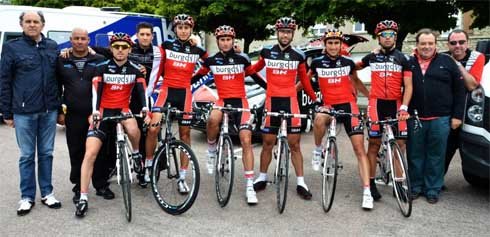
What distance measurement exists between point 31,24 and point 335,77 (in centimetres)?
343

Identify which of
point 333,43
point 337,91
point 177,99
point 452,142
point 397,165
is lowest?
point 397,165

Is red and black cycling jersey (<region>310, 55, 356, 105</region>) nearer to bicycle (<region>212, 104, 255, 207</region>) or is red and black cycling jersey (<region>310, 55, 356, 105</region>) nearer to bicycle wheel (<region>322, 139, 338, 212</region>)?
bicycle wheel (<region>322, 139, 338, 212</region>)

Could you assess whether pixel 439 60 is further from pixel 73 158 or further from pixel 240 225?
pixel 73 158

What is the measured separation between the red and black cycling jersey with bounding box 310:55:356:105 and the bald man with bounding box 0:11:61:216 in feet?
10.0

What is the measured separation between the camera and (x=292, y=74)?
233 inches

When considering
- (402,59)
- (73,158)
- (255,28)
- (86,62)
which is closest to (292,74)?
(402,59)

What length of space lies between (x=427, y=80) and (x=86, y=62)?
3958mm

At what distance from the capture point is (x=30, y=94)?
5258 millimetres

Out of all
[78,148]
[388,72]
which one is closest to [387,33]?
[388,72]

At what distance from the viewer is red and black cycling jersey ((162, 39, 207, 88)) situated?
235 inches

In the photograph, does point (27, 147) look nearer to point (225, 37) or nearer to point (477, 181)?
point (225, 37)

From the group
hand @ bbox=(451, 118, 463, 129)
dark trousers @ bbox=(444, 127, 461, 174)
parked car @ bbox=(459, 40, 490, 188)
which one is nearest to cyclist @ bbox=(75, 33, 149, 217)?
hand @ bbox=(451, 118, 463, 129)

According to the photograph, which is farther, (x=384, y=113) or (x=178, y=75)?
(x=178, y=75)

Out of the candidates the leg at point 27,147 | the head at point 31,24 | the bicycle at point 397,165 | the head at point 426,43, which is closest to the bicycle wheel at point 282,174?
the bicycle at point 397,165
